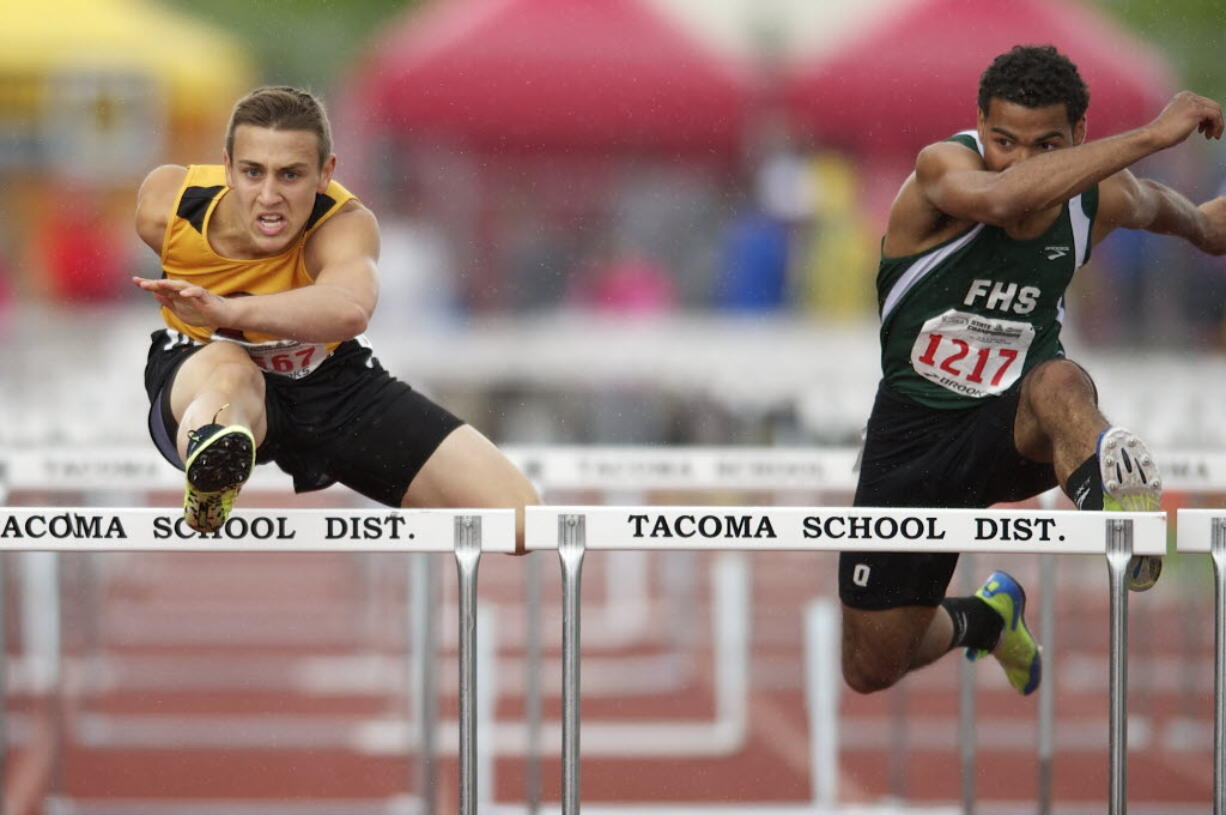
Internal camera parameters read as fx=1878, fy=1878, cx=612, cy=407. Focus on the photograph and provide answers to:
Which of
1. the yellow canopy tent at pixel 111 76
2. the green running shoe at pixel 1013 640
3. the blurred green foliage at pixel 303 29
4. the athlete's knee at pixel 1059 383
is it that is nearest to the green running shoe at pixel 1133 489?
the athlete's knee at pixel 1059 383

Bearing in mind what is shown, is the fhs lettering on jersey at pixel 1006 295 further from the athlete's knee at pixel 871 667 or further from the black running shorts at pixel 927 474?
the athlete's knee at pixel 871 667

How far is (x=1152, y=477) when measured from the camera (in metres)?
3.46

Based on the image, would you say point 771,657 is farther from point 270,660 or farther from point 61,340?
point 61,340

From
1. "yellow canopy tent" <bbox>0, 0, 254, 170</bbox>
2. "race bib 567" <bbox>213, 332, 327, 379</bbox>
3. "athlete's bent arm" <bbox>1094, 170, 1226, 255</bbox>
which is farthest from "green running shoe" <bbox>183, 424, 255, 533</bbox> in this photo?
"yellow canopy tent" <bbox>0, 0, 254, 170</bbox>

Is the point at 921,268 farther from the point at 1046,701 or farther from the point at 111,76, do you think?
the point at 111,76

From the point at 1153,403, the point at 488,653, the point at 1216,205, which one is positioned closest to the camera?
the point at 1216,205

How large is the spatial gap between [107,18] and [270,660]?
6697 mm

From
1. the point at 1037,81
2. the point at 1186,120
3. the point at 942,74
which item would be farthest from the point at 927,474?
the point at 942,74

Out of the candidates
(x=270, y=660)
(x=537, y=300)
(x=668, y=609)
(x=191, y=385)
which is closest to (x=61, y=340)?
(x=537, y=300)

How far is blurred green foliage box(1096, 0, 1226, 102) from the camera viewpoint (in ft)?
48.0

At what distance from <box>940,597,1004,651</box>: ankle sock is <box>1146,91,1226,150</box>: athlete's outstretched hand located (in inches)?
55.0

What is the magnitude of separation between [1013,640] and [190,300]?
2.23 meters

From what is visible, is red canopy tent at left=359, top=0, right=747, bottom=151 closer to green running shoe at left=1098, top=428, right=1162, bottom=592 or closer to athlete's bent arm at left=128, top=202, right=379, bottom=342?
athlete's bent arm at left=128, top=202, right=379, bottom=342

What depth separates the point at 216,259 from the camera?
3.79 m
